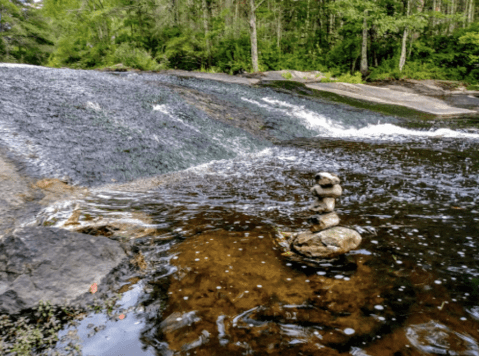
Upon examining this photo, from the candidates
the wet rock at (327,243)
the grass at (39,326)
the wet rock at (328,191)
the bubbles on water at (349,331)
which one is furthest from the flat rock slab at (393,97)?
the grass at (39,326)

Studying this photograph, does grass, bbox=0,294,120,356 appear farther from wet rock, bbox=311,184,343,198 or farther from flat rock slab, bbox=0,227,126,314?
wet rock, bbox=311,184,343,198

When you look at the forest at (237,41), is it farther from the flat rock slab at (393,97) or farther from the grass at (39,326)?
the grass at (39,326)

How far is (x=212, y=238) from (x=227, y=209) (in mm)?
1056

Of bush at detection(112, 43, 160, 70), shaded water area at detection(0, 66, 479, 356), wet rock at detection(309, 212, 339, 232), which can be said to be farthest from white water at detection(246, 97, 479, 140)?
bush at detection(112, 43, 160, 70)

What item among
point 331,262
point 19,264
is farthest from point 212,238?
point 19,264

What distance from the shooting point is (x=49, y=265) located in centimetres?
295

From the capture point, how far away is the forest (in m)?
21.8

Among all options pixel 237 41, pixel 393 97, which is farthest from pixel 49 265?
pixel 237 41

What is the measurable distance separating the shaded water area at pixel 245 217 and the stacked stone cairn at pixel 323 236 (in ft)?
0.64

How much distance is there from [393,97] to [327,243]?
17205 millimetres

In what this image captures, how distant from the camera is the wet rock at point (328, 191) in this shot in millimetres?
3829

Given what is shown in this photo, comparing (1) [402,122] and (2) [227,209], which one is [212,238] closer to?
(2) [227,209]

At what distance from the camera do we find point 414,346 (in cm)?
224

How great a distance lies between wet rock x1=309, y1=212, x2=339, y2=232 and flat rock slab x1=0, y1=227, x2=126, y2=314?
91.4 inches
